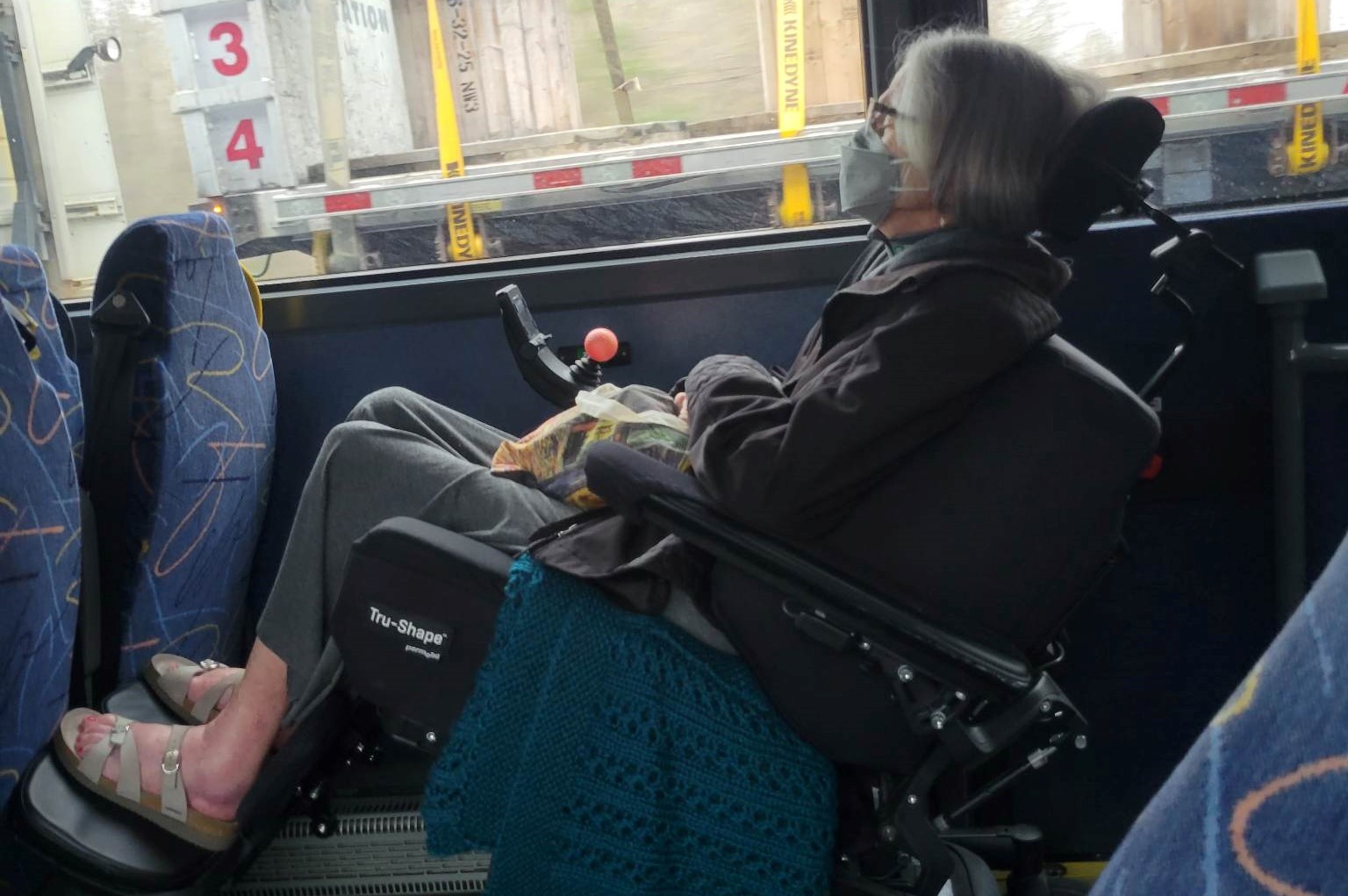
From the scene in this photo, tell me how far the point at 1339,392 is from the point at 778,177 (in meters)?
1.10

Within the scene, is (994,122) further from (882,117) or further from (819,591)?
(819,591)

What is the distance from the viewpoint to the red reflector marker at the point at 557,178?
2467mm

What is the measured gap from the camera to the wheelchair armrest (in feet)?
4.30

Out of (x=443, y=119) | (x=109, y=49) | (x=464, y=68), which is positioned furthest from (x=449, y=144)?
(x=109, y=49)

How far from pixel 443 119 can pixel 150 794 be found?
1.38 metres

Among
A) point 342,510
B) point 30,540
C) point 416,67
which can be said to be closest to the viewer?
point 342,510

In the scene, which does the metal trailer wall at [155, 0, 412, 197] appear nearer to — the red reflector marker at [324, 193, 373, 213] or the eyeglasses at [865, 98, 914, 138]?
the red reflector marker at [324, 193, 373, 213]

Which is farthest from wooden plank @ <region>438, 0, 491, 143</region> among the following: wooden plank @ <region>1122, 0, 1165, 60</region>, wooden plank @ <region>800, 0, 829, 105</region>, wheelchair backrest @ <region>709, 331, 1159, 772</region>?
wheelchair backrest @ <region>709, 331, 1159, 772</region>

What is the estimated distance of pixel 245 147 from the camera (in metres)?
2.51

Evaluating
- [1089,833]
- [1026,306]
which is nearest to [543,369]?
[1026,306]

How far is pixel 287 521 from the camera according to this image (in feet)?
8.72

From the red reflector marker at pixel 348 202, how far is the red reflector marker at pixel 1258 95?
5.57ft

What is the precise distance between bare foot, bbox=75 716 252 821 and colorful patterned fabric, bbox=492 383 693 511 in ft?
1.96

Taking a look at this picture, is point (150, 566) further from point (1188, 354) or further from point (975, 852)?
point (1188, 354)
